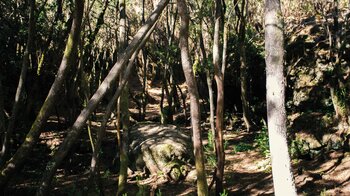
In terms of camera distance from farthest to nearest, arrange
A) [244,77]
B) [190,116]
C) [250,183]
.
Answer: [244,77] → [190,116] → [250,183]

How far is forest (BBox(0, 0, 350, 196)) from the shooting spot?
575 centimetres

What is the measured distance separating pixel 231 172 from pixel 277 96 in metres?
6.25

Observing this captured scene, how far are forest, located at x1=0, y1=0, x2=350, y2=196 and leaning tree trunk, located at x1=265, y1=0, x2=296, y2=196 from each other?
1 centimetres

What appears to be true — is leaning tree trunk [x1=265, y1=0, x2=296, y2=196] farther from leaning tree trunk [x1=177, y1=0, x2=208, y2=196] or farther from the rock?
the rock

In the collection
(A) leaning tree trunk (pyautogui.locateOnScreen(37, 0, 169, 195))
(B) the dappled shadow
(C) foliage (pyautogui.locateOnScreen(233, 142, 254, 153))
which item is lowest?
(B) the dappled shadow

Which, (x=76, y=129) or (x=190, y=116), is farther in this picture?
(x=190, y=116)

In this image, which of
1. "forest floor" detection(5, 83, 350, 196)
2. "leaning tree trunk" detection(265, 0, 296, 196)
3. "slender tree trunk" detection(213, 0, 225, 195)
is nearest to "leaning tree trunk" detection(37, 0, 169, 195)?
"leaning tree trunk" detection(265, 0, 296, 196)

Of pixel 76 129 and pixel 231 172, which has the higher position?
pixel 76 129

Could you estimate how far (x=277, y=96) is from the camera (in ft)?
15.7

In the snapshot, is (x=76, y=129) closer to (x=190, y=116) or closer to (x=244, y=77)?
(x=190, y=116)

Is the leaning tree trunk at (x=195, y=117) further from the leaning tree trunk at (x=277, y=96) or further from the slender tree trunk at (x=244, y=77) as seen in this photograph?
the slender tree trunk at (x=244, y=77)

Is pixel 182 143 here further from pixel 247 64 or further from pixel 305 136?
pixel 247 64

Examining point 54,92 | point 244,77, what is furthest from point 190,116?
point 54,92

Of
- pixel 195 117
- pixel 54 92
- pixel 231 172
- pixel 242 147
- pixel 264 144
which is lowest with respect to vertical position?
pixel 231 172
